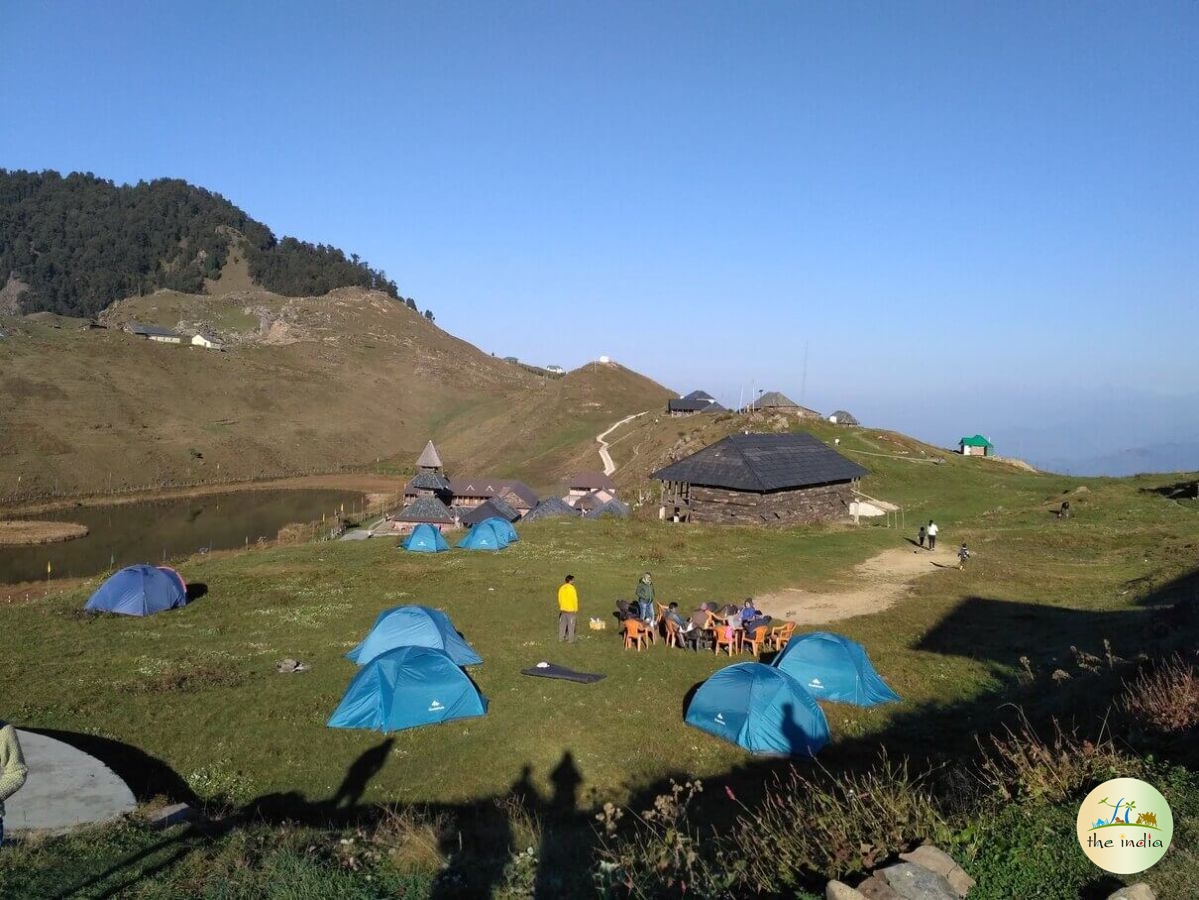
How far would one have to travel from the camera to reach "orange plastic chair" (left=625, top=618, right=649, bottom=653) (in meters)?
20.2

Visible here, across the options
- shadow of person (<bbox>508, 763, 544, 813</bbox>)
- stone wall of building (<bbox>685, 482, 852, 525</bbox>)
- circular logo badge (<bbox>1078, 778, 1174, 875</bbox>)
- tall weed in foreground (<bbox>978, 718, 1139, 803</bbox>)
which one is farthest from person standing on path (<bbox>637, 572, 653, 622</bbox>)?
stone wall of building (<bbox>685, 482, 852, 525</bbox>)

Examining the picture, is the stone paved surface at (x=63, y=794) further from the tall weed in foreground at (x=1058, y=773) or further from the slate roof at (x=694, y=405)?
the slate roof at (x=694, y=405)

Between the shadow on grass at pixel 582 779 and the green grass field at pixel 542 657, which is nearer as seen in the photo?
the shadow on grass at pixel 582 779

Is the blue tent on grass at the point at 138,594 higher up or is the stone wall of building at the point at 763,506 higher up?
the stone wall of building at the point at 763,506

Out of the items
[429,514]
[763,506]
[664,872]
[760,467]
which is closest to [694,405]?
[429,514]

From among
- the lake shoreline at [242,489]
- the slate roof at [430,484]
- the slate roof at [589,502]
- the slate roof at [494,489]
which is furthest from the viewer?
the lake shoreline at [242,489]

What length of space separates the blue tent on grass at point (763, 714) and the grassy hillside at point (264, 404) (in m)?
64.4

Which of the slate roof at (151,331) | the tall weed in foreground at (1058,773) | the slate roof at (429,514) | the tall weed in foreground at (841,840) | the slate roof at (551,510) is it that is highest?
the slate roof at (151,331)

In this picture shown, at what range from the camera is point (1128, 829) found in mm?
5527

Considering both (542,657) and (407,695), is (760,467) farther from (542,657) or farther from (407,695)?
(407,695)

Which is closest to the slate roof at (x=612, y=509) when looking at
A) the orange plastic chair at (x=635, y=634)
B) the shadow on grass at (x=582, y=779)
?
the orange plastic chair at (x=635, y=634)

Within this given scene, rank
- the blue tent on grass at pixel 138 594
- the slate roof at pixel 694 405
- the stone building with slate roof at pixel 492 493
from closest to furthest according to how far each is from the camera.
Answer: the blue tent on grass at pixel 138 594, the stone building with slate roof at pixel 492 493, the slate roof at pixel 694 405

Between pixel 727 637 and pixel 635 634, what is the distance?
2414 mm

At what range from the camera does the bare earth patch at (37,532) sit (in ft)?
181
